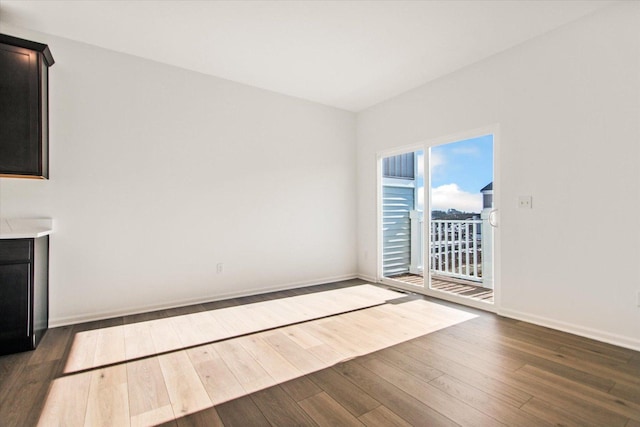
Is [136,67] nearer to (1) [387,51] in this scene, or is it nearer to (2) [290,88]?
(2) [290,88]

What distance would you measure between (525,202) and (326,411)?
2.65m

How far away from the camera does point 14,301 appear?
2.35 m

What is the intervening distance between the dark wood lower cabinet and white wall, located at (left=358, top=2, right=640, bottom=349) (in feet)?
13.8

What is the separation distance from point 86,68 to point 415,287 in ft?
14.7

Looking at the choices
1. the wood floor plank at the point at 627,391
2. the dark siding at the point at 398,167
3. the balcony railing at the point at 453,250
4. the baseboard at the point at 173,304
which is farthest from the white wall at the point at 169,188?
the wood floor plank at the point at 627,391

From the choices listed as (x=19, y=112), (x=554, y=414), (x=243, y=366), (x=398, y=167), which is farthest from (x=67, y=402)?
(x=398, y=167)

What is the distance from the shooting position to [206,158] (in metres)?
3.73

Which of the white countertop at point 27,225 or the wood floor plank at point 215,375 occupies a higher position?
the white countertop at point 27,225

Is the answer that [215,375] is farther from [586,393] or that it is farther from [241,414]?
[586,393]

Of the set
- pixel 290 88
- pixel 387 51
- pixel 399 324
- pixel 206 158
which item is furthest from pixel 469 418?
pixel 290 88

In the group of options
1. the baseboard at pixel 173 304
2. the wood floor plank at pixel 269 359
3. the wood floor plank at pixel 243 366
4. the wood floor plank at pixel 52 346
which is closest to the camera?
the wood floor plank at pixel 243 366

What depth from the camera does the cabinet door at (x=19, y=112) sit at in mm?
2531

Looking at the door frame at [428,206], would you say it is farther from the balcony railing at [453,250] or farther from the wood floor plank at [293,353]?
the wood floor plank at [293,353]

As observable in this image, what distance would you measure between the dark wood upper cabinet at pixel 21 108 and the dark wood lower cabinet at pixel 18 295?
2.17 ft
